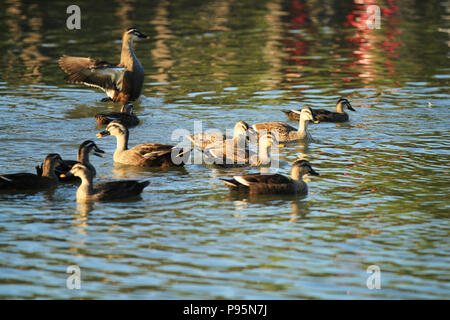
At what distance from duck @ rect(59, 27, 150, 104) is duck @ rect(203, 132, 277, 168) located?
6528mm

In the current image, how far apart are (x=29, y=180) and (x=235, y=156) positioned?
13.2ft

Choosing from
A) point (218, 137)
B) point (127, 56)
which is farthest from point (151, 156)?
point (127, 56)

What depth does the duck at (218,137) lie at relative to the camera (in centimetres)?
1682

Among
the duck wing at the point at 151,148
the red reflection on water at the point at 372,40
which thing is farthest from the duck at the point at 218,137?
the red reflection on water at the point at 372,40

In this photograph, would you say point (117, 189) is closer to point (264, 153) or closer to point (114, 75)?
point (264, 153)

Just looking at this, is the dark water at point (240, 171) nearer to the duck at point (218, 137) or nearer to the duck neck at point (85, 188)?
the duck neck at point (85, 188)

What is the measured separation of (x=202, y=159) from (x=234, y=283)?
21.5ft

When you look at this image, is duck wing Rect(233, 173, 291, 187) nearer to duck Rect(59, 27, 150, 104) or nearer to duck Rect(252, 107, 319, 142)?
duck Rect(252, 107, 319, 142)

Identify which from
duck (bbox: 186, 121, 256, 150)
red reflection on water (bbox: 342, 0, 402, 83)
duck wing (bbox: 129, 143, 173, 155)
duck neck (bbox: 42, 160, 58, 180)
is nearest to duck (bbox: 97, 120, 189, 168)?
duck wing (bbox: 129, 143, 173, 155)

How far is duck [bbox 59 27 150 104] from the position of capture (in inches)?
854

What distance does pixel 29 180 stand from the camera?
14.1m
